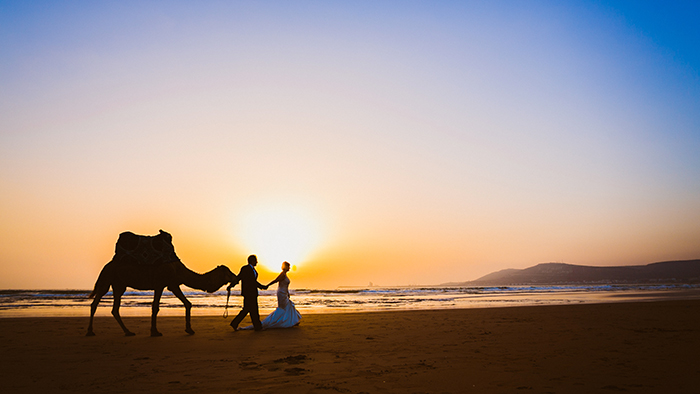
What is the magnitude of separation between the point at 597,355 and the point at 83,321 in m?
16.1

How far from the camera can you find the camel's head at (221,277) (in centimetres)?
1252

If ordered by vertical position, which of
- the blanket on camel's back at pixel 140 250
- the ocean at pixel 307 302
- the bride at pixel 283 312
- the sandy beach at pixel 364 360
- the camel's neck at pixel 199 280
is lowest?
the ocean at pixel 307 302

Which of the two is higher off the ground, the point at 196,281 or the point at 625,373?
the point at 196,281

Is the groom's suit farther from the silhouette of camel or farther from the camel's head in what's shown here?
the silhouette of camel

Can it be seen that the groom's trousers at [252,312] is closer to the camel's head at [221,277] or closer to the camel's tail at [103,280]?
the camel's head at [221,277]

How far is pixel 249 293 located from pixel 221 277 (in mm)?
976

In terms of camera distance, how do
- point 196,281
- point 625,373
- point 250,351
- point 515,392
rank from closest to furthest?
point 515,392 < point 625,373 < point 250,351 < point 196,281

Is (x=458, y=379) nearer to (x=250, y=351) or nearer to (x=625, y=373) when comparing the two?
(x=625, y=373)

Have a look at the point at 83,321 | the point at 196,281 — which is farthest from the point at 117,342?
the point at 83,321

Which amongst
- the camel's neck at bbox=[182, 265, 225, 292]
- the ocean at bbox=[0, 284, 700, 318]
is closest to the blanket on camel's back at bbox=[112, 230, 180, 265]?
the camel's neck at bbox=[182, 265, 225, 292]

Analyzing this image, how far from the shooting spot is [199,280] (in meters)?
12.4

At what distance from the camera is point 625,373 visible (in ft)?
20.7

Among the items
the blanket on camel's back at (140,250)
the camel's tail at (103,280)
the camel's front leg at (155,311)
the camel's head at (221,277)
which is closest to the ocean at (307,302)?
the camel's head at (221,277)

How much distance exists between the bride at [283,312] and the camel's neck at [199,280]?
1.74 meters
